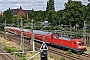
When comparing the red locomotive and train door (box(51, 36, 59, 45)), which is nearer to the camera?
the red locomotive

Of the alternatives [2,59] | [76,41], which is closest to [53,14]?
[76,41]

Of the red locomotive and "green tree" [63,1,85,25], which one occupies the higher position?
"green tree" [63,1,85,25]

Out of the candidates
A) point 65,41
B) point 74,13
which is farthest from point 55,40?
point 74,13

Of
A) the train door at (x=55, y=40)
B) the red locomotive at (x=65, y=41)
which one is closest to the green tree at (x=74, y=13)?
the red locomotive at (x=65, y=41)

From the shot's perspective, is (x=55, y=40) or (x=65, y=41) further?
(x=55, y=40)

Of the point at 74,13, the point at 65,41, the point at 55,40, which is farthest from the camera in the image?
the point at 74,13

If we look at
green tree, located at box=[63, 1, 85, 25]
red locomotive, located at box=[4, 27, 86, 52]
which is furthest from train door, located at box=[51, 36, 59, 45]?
green tree, located at box=[63, 1, 85, 25]

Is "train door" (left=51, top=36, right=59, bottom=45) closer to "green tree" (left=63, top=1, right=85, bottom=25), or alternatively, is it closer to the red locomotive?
the red locomotive

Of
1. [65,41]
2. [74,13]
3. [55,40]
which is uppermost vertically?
[74,13]

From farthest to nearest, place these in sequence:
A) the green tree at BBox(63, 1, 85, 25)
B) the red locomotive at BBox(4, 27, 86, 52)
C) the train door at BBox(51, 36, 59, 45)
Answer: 1. the green tree at BBox(63, 1, 85, 25)
2. the train door at BBox(51, 36, 59, 45)
3. the red locomotive at BBox(4, 27, 86, 52)

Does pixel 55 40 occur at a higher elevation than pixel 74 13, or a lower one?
lower

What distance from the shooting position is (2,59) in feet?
103

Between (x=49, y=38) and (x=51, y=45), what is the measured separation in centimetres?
237

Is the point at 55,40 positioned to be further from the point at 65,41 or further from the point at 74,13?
the point at 74,13
